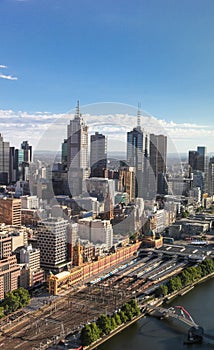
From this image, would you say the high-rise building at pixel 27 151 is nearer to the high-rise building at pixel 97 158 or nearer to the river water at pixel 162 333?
the high-rise building at pixel 97 158

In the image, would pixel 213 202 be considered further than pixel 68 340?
Yes

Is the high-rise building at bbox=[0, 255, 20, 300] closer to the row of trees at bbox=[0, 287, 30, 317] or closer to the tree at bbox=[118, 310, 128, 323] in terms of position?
the row of trees at bbox=[0, 287, 30, 317]

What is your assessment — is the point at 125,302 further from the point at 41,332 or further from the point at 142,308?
the point at 41,332

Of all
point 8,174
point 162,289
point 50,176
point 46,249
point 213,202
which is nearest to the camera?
point 162,289

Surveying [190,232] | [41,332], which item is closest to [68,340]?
[41,332]

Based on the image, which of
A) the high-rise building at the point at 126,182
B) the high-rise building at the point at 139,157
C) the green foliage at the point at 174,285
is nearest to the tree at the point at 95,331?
the green foliage at the point at 174,285

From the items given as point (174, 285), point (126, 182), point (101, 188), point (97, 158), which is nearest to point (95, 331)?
point (174, 285)
